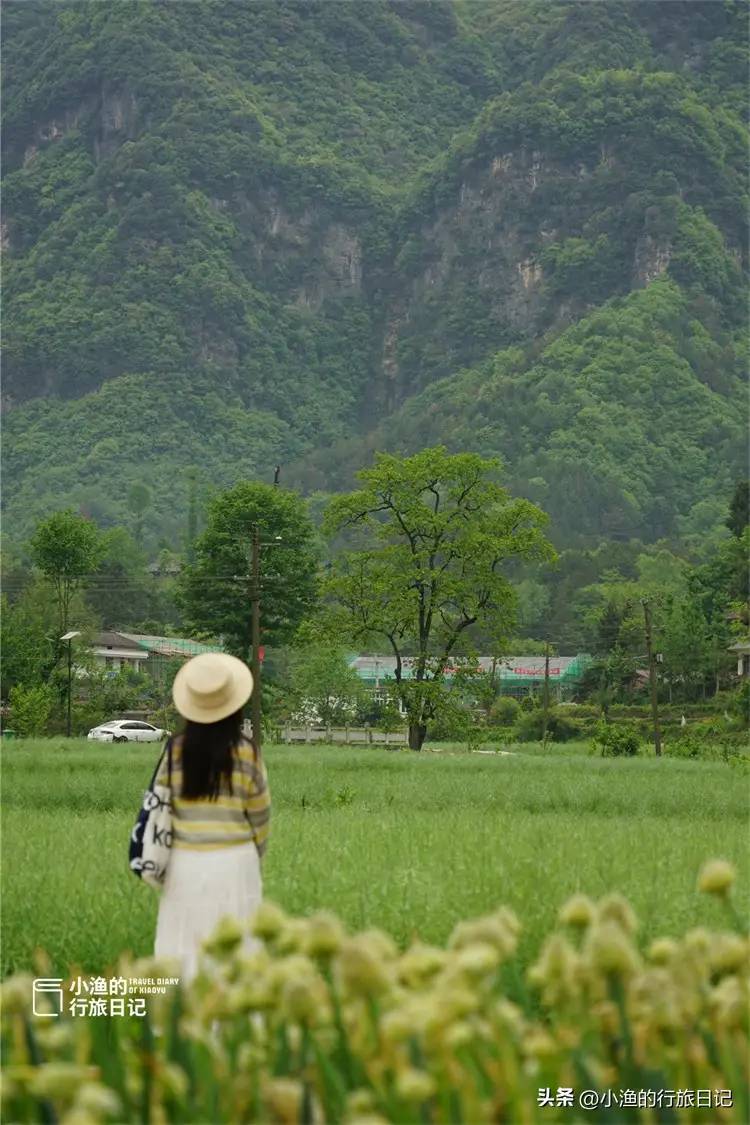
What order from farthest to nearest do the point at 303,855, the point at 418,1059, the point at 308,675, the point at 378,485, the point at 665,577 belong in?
the point at 665,577
the point at 308,675
the point at 378,485
the point at 303,855
the point at 418,1059

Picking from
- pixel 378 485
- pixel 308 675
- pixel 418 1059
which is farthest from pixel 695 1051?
pixel 308 675

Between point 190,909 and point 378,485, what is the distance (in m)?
42.6

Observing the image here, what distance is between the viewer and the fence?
67.8 meters

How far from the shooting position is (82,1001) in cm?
546

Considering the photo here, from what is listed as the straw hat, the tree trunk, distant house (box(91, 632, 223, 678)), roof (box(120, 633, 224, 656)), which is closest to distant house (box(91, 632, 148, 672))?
distant house (box(91, 632, 223, 678))

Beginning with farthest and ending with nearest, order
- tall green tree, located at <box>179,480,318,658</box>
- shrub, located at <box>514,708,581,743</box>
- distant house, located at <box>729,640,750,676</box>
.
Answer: distant house, located at <box>729,640,750,676</box> → shrub, located at <box>514,708,581,743</box> → tall green tree, located at <box>179,480,318,658</box>

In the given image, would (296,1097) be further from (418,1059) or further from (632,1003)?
(632,1003)

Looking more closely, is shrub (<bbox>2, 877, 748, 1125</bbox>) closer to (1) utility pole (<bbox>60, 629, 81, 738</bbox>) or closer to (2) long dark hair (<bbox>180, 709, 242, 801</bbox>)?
(2) long dark hair (<bbox>180, 709, 242, 801</bbox>)

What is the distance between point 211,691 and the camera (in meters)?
6.02

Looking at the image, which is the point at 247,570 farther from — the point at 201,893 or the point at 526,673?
the point at 201,893

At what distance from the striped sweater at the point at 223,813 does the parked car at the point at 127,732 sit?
52.5 metres

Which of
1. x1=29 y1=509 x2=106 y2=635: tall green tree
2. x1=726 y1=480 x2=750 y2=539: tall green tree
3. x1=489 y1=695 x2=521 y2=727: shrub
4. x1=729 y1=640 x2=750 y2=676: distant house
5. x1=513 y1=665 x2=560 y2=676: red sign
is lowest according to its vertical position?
x1=489 y1=695 x2=521 y2=727: shrub

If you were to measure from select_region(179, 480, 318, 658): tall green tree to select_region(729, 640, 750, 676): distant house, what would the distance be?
18082 mm

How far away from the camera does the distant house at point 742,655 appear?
71.2 metres
